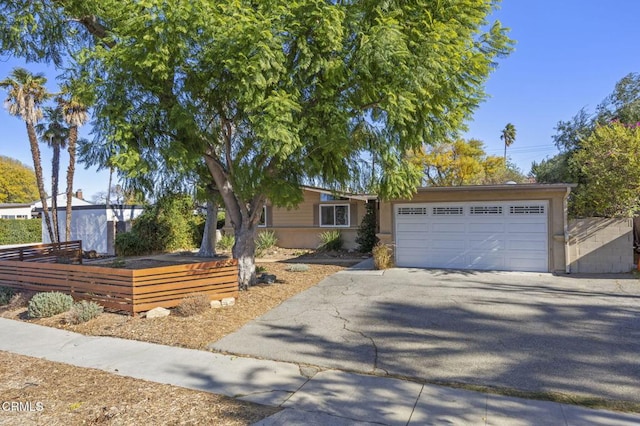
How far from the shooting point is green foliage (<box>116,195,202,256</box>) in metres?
20.4

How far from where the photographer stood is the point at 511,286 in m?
10.3

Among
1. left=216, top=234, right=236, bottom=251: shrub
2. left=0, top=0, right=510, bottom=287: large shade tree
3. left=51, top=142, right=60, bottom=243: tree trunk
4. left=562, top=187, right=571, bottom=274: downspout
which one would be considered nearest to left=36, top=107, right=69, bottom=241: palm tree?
left=51, top=142, right=60, bottom=243: tree trunk

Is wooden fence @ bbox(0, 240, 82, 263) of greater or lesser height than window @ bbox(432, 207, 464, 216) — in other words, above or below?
below

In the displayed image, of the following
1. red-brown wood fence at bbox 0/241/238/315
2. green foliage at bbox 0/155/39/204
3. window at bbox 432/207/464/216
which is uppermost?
green foliage at bbox 0/155/39/204

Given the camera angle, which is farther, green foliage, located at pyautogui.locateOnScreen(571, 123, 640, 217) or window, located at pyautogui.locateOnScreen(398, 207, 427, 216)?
window, located at pyautogui.locateOnScreen(398, 207, 427, 216)

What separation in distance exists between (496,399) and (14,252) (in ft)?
51.9

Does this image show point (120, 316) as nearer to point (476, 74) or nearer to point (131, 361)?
point (131, 361)

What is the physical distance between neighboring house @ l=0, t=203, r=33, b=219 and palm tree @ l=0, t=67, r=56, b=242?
85.6ft

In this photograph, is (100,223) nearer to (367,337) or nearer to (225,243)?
(225,243)

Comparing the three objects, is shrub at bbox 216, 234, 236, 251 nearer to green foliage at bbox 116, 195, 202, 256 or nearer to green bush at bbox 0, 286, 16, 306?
green foliage at bbox 116, 195, 202, 256

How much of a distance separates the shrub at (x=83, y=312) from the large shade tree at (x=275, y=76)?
303 centimetres

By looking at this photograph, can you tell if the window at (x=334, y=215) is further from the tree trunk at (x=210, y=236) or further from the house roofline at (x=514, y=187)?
the house roofline at (x=514, y=187)

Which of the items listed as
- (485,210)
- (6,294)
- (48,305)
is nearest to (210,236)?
(6,294)

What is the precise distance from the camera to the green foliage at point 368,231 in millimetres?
17719
